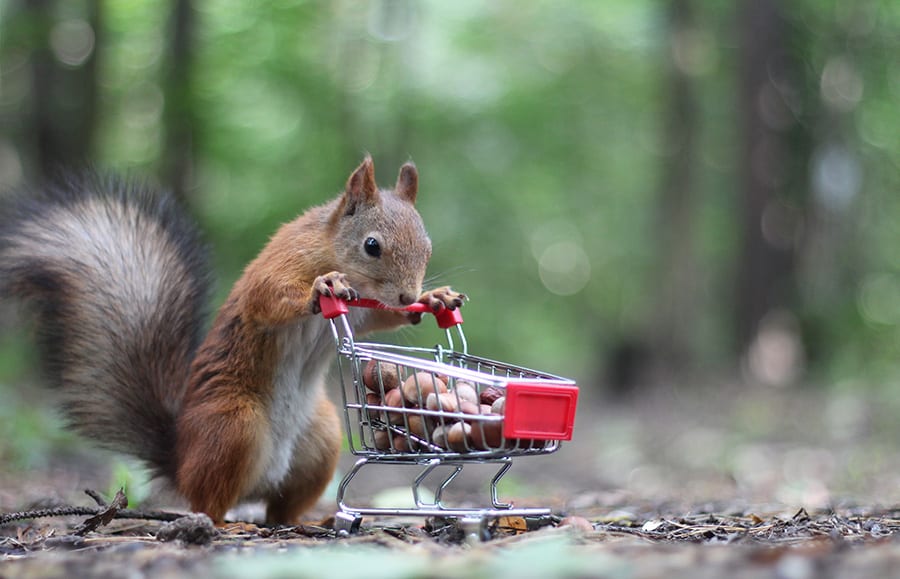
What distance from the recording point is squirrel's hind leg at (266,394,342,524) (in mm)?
3256

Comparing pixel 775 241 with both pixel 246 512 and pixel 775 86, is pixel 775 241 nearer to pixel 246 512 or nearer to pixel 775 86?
pixel 775 86

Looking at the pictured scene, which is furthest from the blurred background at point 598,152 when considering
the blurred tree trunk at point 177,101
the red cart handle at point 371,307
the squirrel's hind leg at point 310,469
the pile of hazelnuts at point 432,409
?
the pile of hazelnuts at point 432,409

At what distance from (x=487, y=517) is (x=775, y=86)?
9.54 metres

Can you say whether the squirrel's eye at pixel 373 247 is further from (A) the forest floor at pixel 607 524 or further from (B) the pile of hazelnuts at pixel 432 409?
(A) the forest floor at pixel 607 524

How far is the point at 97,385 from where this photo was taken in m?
3.31

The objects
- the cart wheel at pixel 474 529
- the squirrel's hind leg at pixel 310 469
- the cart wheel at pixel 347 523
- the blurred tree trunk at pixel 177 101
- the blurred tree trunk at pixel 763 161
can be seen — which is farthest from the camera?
the blurred tree trunk at pixel 763 161

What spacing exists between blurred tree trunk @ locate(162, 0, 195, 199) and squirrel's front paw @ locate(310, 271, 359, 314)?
5899 millimetres

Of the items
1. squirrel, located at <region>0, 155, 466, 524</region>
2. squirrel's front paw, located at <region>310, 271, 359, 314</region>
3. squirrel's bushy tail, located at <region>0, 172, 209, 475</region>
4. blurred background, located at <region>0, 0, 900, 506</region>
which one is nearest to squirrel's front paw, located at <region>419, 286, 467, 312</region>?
squirrel, located at <region>0, 155, 466, 524</region>

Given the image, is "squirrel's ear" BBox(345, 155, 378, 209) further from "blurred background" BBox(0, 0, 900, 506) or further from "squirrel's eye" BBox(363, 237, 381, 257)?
"blurred background" BBox(0, 0, 900, 506)

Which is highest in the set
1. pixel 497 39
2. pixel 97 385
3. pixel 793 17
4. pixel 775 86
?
pixel 497 39

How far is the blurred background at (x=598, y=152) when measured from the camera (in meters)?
7.62

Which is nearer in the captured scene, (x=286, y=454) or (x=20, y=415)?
(x=286, y=454)

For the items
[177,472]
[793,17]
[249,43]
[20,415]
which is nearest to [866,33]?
[793,17]

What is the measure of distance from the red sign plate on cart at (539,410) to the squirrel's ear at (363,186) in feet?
3.24
